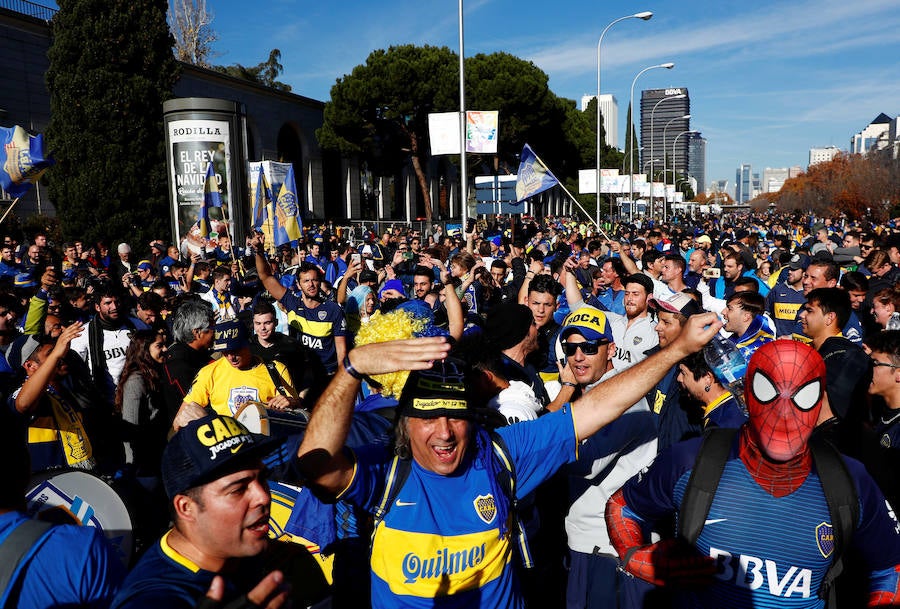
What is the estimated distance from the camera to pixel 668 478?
2.45m

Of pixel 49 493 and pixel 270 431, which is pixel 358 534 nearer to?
pixel 270 431

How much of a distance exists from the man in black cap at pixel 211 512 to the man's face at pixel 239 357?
9.55 feet

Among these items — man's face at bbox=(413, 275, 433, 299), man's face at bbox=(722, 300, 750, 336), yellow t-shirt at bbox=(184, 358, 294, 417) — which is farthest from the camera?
man's face at bbox=(413, 275, 433, 299)

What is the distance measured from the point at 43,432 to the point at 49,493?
1.25 m

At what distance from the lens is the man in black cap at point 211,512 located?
1924 mm

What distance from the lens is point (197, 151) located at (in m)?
17.1

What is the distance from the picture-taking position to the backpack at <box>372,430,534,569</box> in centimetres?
239

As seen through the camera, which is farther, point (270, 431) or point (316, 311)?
point (316, 311)

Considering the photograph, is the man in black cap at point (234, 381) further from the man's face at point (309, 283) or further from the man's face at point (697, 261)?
the man's face at point (697, 261)

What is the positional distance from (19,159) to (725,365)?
422 inches

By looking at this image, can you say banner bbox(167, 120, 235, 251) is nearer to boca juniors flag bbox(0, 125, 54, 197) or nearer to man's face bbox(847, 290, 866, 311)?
boca juniors flag bbox(0, 125, 54, 197)

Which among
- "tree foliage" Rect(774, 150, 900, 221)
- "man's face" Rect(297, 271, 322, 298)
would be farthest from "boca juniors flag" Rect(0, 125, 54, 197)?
"tree foliage" Rect(774, 150, 900, 221)

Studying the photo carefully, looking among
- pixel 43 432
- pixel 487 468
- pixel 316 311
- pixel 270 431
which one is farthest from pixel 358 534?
pixel 316 311

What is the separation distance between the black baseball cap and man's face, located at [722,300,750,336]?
4770 millimetres
